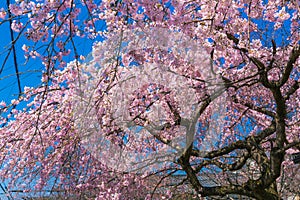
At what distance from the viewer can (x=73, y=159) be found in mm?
5230

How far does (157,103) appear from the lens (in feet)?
16.1

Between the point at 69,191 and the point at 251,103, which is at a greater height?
the point at 251,103

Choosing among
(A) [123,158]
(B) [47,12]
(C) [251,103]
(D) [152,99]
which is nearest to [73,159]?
(A) [123,158]

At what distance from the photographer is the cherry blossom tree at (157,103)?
12.1 ft

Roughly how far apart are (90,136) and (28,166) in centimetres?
97

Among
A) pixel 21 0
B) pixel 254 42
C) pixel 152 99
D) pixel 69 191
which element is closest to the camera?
pixel 21 0

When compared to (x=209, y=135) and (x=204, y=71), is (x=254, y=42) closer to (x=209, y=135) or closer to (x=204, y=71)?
(x=204, y=71)

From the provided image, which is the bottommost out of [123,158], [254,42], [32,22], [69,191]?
[32,22]

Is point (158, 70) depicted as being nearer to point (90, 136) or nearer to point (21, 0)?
point (90, 136)

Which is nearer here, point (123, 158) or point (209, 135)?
point (123, 158)

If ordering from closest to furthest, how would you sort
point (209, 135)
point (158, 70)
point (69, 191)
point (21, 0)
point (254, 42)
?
point (21, 0), point (158, 70), point (254, 42), point (69, 191), point (209, 135)

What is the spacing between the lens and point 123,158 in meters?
5.63

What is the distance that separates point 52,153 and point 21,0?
9.63 feet

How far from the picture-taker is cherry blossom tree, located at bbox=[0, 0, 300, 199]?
145 inches
